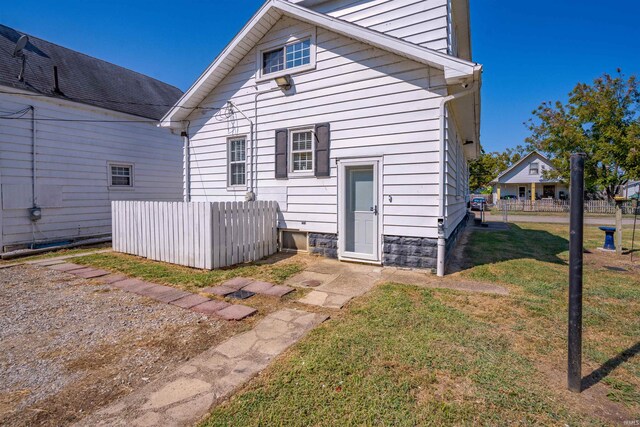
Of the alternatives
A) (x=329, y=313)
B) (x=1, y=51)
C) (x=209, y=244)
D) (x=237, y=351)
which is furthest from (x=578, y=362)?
(x=1, y=51)

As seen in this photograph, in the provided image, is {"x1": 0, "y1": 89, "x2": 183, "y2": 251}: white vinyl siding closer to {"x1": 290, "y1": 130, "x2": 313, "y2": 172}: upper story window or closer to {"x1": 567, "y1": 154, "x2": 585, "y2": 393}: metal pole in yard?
{"x1": 290, "y1": 130, "x2": 313, "y2": 172}: upper story window

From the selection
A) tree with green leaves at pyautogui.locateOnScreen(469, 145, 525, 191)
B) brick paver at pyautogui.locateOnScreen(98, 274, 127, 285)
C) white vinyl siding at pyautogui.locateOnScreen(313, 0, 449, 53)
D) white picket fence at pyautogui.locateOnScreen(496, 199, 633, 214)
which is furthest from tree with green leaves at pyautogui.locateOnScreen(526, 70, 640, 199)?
brick paver at pyautogui.locateOnScreen(98, 274, 127, 285)

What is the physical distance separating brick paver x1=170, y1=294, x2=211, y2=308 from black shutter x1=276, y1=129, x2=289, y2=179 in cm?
389

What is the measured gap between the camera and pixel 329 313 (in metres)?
3.97

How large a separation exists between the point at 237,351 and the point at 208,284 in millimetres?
2493

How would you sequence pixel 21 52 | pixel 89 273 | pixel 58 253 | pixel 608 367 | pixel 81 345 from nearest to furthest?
1. pixel 608 367
2. pixel 81 345
3. pixel 89 273
4. pixel 58 253
5. pixel 21 52

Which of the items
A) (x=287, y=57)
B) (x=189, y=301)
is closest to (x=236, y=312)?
(x=189, y=301)

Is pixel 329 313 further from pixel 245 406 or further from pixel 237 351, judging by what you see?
pixel 245 406

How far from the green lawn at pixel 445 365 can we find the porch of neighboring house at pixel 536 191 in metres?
37.7

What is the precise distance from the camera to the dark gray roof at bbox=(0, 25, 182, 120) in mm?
9164

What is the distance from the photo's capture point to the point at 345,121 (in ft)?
22.0

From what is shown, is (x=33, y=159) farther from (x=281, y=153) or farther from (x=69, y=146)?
(x=281, y=153)

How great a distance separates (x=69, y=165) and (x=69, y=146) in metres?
0.63

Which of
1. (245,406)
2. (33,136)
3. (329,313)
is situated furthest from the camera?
(33,136)
